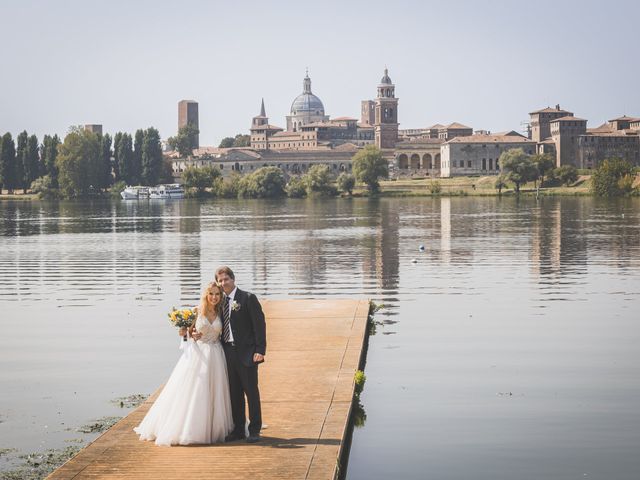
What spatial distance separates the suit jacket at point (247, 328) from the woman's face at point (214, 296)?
20 centimetres

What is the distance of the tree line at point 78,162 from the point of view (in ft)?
435

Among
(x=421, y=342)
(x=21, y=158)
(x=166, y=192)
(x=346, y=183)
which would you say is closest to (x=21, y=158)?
(x=21, y=158)

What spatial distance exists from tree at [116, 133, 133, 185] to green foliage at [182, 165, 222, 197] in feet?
22.3

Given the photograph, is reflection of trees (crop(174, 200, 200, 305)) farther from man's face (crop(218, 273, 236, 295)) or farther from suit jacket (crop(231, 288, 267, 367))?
man's face (crop(218, 273, 236, 295))

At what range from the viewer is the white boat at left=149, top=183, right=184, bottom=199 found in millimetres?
142625

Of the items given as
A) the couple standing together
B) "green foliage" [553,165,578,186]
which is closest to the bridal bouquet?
the couple standing together

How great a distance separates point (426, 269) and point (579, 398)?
17.4 m

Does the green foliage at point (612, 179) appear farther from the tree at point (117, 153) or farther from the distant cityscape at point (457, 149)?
the tree at point (117, 153)

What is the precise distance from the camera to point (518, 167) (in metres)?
123

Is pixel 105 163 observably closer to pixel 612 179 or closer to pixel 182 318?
pixel 612 179

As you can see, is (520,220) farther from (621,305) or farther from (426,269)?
(621,305)

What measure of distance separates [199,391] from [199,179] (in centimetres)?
13266

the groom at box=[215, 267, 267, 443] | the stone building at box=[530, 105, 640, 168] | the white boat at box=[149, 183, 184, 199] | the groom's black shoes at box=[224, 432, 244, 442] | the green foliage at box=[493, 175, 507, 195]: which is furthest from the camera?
the stone building at box=[530, 105, 640, 168]

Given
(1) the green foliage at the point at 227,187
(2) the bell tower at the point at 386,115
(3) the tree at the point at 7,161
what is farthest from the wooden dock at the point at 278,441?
(2) the bell tower at the point at 386,115
